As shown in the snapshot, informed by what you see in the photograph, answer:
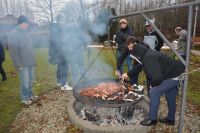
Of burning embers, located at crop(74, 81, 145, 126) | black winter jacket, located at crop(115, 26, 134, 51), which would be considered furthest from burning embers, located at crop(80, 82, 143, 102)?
black winter jacket, located at crop(115, 26, 134, 51)

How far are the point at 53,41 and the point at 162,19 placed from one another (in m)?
14.2

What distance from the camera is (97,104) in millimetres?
4180

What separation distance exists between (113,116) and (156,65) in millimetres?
1581

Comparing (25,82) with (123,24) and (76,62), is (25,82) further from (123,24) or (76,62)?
(123,24)

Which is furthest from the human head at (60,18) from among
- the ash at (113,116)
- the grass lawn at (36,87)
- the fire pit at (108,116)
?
the ash at (113,116)

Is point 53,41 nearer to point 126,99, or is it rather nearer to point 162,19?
point 126,99

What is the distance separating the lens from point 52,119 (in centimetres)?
515

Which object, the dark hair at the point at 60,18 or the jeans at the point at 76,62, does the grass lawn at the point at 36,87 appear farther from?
the dark hair at the point at 60,18

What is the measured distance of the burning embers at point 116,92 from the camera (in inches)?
183

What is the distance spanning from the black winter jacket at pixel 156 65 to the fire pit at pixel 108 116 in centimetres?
71

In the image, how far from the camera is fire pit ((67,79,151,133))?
4.13 m

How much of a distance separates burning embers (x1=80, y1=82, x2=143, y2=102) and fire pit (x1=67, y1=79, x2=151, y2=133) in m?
0.20

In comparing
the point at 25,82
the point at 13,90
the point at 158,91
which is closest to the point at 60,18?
the point at 25,82

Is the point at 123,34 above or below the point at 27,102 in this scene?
above
